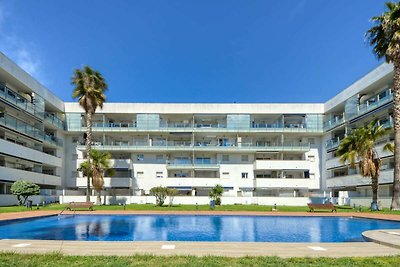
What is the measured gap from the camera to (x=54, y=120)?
153ft

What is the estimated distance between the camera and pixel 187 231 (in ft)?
57.6

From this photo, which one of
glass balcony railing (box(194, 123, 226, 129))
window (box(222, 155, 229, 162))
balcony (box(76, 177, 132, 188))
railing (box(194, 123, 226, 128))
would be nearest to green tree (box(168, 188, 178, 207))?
balcony (box(76, 177, 132, 188))

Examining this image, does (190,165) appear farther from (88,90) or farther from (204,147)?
(88,90)

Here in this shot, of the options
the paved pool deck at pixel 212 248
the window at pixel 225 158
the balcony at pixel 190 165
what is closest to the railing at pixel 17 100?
the balcony at pixel 190 165

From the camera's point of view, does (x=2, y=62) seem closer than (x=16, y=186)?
No

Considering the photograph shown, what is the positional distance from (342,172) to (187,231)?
37196 mm

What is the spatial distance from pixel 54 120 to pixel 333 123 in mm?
39094

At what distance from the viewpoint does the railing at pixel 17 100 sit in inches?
1389

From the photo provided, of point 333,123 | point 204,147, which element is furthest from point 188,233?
point 333,123

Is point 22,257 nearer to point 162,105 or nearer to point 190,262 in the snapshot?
point 190,262

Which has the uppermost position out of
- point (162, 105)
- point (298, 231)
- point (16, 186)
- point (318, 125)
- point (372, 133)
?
point (162, 105)

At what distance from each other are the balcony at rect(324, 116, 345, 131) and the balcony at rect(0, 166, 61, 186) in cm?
3932

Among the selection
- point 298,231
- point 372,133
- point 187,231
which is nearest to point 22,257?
point 187,231

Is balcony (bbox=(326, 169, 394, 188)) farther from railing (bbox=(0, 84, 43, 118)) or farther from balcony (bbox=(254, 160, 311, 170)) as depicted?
railing (bbox=(0, 84, 43, 118))
